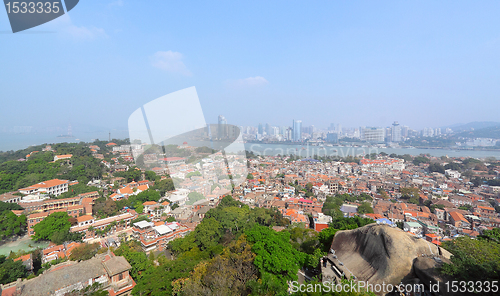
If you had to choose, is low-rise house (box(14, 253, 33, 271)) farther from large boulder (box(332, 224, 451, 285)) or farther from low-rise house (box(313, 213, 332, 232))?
low-rise house (box(313, 213, 332, 232))

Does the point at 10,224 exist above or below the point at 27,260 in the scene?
above

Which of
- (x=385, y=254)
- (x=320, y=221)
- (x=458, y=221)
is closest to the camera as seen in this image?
(x=385, y=254)

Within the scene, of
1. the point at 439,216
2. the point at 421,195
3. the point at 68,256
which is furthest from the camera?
the point at 421,195

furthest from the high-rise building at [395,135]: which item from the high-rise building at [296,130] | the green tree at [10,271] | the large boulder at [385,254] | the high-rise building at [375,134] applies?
the green tree at [10,271]

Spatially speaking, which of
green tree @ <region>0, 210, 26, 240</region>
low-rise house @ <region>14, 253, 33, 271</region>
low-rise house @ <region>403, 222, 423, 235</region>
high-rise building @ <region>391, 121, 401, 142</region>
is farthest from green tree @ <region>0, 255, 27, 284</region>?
high-rise building @ <region>391, 121, 401, 142</region>

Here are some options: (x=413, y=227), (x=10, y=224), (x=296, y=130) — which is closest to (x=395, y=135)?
(x=296, y=130)

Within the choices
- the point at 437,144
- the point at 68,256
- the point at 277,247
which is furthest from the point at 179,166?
the point at 437,144

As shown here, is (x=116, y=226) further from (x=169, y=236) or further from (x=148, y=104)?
(x=148, y=104)

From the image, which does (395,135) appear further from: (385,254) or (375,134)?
(385,254)
